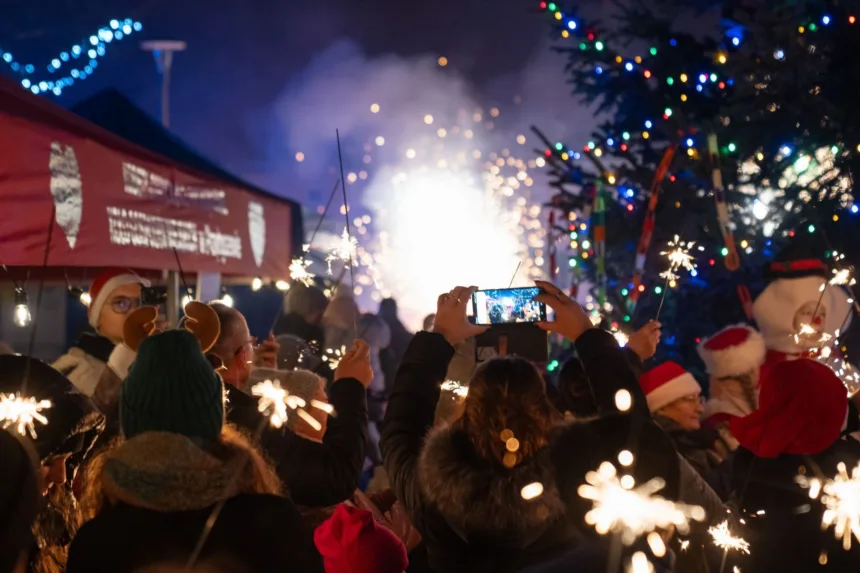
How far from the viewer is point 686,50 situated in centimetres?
948

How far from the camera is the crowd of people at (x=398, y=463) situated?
73.4 inches

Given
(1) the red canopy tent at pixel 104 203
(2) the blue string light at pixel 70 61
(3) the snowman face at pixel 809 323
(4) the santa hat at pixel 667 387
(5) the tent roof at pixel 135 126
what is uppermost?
(2) the blue string light at pixel 70 61

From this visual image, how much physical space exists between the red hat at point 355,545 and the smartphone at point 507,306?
102cm

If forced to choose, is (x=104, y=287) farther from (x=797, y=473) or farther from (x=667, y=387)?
(x=797, y=473)

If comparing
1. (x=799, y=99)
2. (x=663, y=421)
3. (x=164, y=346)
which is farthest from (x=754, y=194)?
(x=164, y=346)

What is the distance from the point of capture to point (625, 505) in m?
1.99

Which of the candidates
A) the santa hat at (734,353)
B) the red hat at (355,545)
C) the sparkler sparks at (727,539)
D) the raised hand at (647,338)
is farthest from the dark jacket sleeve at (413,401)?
the santa hat at (734,353)

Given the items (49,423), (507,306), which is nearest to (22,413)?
(49,423)

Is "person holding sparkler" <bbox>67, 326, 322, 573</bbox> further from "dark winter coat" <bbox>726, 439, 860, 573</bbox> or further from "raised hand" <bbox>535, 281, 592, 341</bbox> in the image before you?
"dark winter coat" <bbox>726, 439, 860, 573</bbox>

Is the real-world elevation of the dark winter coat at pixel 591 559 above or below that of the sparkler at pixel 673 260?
below

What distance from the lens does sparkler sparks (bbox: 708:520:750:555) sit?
120 inches

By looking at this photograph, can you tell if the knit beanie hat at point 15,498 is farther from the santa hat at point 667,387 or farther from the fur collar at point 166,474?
the santa hat at point 667,387

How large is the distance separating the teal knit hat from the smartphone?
1268 millimetres

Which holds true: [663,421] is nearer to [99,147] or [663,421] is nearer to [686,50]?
[99,147]
